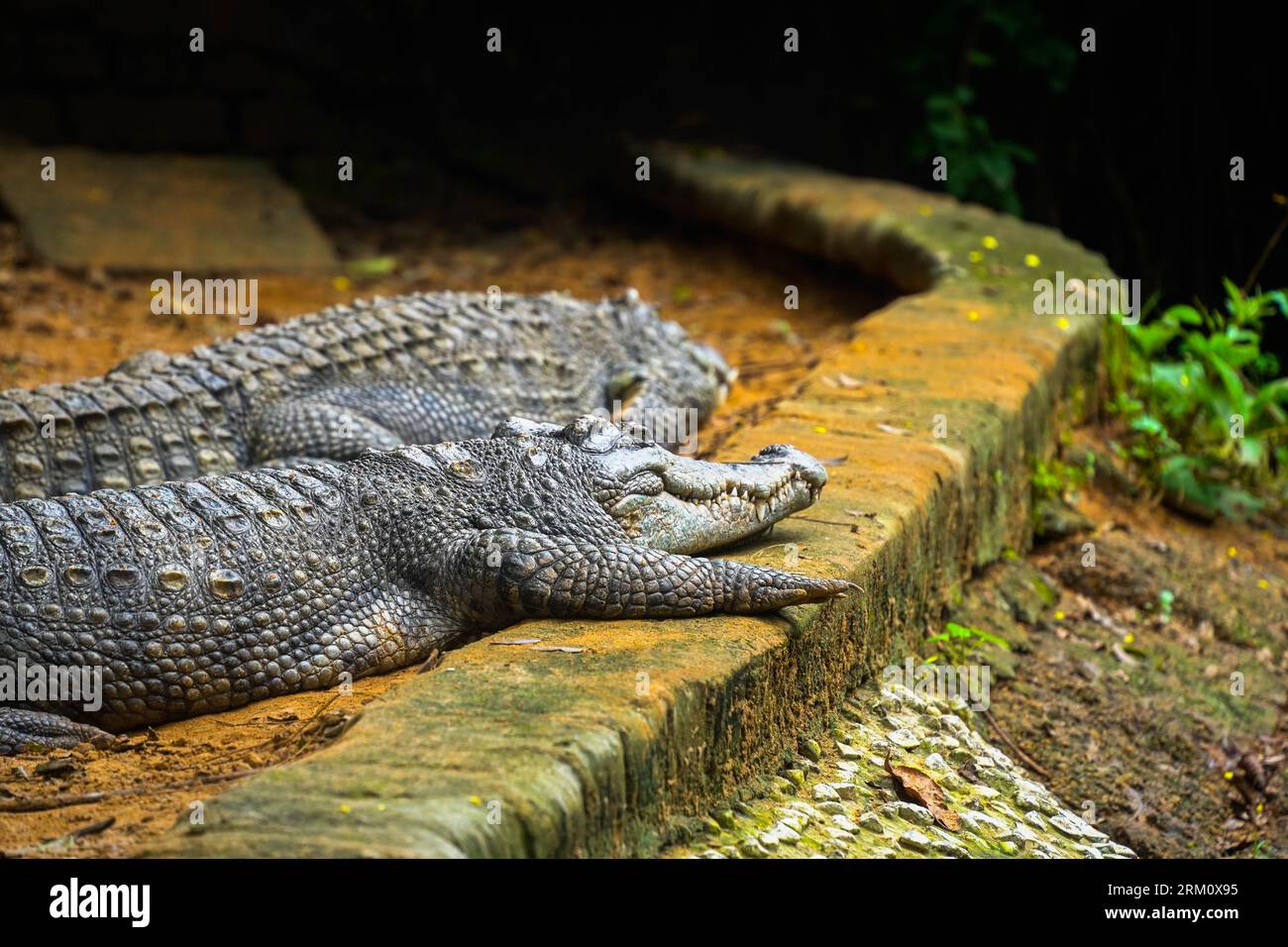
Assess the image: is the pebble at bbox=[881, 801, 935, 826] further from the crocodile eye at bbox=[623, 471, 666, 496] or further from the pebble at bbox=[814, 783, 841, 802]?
the crocodile eye at bbox=[623, 471, 666, 496]

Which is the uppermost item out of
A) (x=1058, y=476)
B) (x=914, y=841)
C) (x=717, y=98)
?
(x=717, y=98)

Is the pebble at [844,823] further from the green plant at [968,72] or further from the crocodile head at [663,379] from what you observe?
the green plant at [968,72]

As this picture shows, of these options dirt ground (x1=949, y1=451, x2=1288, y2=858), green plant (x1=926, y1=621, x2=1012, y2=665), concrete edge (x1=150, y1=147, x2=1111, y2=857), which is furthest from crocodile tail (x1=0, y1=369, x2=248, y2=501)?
dirt ground (x1=949, y1=451, x2=1288, y2=858)

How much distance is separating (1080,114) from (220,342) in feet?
24.4

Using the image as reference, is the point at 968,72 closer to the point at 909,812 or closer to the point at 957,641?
the point at 957,641

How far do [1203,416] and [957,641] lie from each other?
9.11 ft

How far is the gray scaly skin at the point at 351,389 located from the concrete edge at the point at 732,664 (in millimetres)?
1003

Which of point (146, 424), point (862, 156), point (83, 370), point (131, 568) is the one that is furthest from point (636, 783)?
point (862, 156)

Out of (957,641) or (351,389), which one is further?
(351,389)

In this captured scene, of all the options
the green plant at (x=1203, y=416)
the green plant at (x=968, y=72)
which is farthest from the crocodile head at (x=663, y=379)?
the green plant at (x=968, y=72)

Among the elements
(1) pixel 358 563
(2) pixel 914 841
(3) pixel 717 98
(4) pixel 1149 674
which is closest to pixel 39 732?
(1) pixel 358 563

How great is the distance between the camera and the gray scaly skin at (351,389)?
15.8 ft

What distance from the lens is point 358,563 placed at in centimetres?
366

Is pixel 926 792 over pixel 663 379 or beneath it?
beneath
